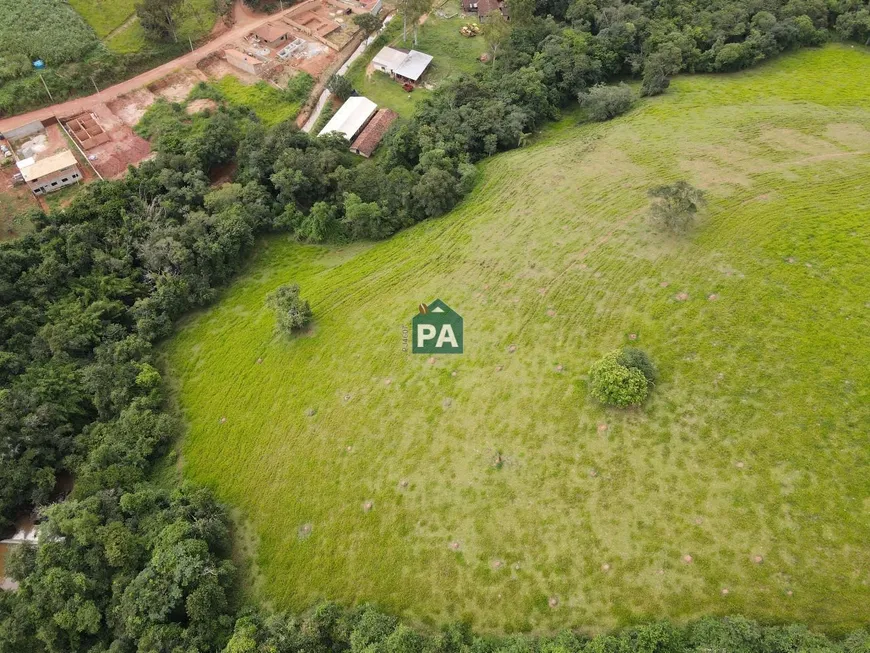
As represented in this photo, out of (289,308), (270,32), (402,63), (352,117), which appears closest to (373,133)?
(352,117)

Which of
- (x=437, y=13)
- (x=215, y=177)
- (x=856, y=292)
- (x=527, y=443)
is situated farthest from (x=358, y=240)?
(x=437, y=13)

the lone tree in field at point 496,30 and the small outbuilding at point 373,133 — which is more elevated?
the lone tree in field at point 496,30

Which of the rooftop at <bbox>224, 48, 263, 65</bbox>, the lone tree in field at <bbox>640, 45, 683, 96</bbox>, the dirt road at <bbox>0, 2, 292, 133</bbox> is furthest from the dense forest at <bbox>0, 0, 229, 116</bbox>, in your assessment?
the lone tree in field at <bbox>640, 45, 683, 96</bbox>

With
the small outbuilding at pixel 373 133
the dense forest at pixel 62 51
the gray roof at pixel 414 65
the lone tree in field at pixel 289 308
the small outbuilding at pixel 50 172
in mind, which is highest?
the dense forest at pixel 62 51

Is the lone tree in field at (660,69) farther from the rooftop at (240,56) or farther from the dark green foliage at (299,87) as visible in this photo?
the rooftop at (240,56)

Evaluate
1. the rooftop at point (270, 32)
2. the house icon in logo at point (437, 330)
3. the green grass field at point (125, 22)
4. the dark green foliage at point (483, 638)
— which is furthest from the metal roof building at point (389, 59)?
the dark green foliage at point (483, 638)

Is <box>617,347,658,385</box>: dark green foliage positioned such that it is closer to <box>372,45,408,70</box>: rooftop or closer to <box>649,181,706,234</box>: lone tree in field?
<box>649,181,706,234</box>: lone tree in field
